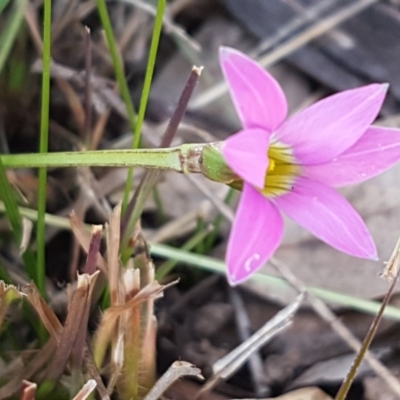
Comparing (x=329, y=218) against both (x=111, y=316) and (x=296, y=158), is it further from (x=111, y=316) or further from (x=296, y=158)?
(x=111, y=316)

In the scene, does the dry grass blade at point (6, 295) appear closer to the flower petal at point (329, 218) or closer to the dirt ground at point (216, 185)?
the dirt ground at point (216, 185)

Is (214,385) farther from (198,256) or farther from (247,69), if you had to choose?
(247,69)

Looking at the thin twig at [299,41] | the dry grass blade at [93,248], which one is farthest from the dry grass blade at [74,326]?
the thin twig at [299,41]

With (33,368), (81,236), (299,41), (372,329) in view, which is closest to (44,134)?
(81,236)

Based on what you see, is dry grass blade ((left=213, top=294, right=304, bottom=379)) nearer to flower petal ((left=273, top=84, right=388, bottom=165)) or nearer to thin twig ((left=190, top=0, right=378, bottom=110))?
flower petal ((left=273, top=84, right=388, bottom=165))

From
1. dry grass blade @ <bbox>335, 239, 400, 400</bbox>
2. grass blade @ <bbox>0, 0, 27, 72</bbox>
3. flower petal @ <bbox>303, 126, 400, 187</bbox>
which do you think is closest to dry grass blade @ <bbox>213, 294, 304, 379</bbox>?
dry grass blade @ <bbox>335, 239, 400, 400</bbox>
